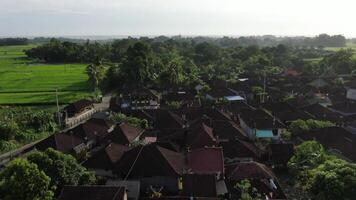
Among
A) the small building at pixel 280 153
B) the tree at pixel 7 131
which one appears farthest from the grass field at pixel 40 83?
the small building at pixel 280 153

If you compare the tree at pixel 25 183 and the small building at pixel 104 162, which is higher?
the tree at pixel 25 183

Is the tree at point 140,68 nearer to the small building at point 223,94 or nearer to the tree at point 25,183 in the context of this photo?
the small building at point 223,94

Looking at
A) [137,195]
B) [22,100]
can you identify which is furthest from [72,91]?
[137,195]

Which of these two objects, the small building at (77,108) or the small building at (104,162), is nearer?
the small building at (104,162)

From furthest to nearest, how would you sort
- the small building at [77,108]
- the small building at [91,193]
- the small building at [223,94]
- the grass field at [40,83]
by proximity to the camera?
the grass field at [40,83], the small building at [223,94], the small building at [77,108], the small building at [91,193]

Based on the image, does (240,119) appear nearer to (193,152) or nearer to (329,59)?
(193,152)

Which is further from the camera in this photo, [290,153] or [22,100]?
[22,100]
